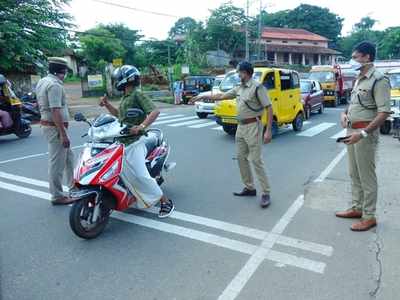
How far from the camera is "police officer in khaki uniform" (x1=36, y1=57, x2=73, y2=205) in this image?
480 cm

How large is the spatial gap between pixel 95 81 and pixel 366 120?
1041 inches

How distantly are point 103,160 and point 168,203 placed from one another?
1.17 meters

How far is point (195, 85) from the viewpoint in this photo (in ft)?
80.7

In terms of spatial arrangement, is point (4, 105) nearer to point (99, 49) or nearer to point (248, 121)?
point (248, 121)

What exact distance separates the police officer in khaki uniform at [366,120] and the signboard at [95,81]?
1015 inches

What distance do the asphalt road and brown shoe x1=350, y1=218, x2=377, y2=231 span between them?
128mm

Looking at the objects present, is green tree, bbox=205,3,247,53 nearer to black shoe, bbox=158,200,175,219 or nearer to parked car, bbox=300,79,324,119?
parked car, bbox=300,79,324,119

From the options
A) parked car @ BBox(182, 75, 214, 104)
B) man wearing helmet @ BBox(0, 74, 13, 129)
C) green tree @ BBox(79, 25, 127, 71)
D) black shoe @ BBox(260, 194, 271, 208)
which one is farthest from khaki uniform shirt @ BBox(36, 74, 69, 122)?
green tree @ BBox(79, 25, 127, 71)

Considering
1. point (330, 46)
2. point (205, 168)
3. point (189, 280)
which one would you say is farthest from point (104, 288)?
point (330, 46)

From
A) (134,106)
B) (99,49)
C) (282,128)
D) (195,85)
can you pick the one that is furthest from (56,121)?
(99,49)

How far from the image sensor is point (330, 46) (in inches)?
3231

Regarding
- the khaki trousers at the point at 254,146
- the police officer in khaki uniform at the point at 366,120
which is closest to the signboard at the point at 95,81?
the khaki trousers at the point at 254,146

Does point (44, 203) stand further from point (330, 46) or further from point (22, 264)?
point (330, 46)

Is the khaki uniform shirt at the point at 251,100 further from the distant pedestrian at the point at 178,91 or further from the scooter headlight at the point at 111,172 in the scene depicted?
the distant pedestrian at the point at 178,91
